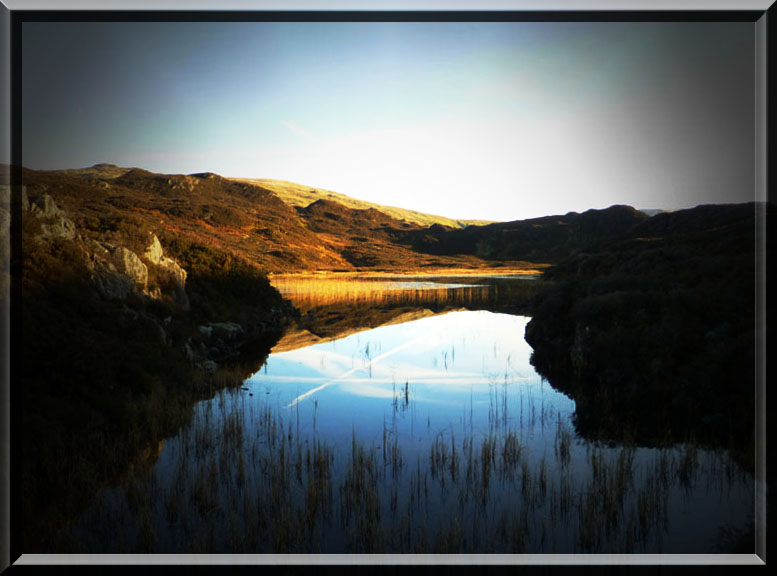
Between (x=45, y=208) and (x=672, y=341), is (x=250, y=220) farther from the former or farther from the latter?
(x=672, y=341)

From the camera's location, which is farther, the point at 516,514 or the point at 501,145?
the point at 501,145

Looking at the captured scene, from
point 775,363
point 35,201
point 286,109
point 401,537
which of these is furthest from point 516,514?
point 35,201

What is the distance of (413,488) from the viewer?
439 cm

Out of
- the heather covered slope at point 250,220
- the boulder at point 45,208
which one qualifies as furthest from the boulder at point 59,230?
the heather covered slope at point 250,220

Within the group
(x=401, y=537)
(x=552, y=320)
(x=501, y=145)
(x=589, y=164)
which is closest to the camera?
(x=401, y=537)

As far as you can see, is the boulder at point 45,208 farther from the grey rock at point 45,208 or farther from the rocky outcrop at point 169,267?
the rocky outcrop at point 169,267

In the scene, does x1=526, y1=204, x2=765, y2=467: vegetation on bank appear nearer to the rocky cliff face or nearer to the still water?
the still water

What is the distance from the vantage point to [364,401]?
25.2 ft

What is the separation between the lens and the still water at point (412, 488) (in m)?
3.61

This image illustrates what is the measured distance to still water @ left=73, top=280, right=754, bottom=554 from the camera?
3.61m

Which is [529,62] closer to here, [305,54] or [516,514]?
[305,54]

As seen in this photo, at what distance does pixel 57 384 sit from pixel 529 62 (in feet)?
21.9

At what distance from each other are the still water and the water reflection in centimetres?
2

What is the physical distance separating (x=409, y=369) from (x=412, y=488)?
5.73 meters
